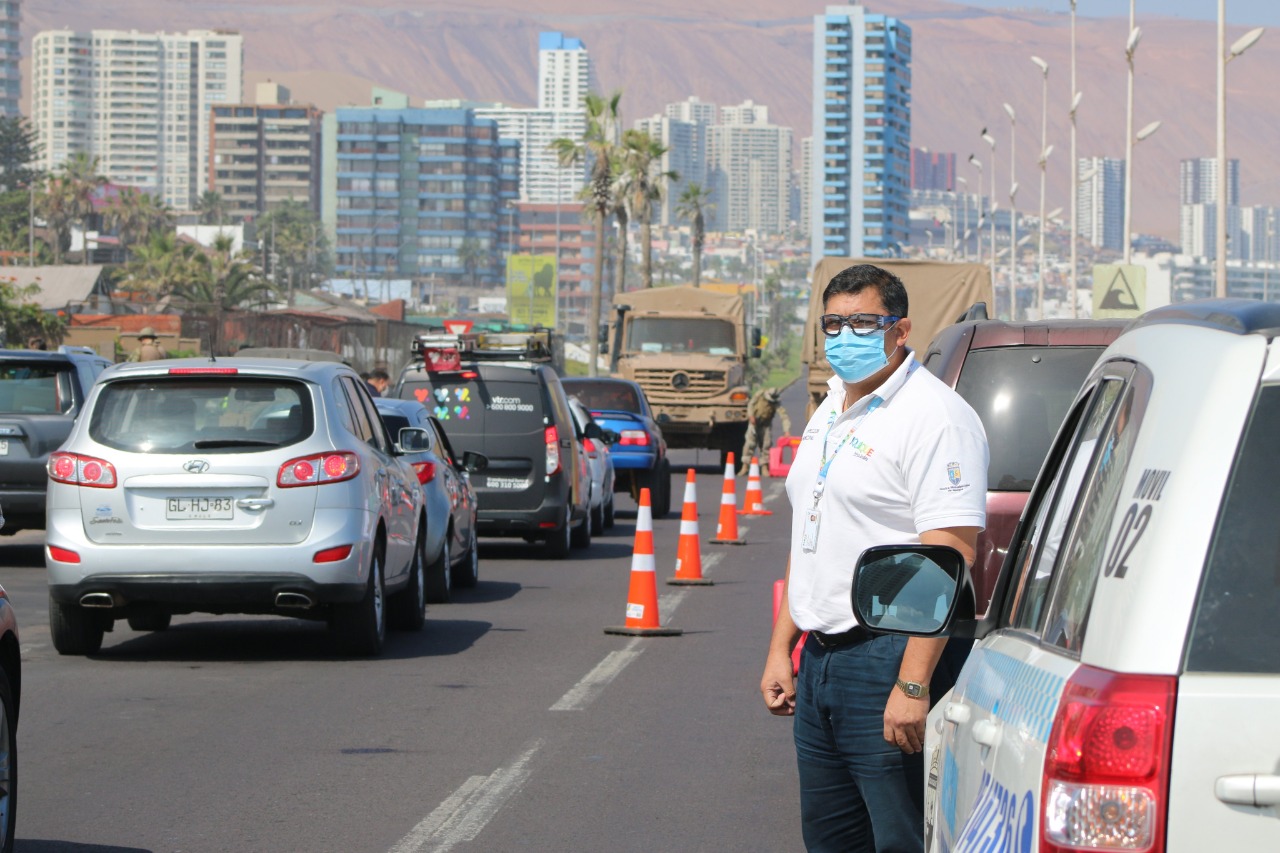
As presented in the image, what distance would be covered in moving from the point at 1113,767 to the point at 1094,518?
66 cm

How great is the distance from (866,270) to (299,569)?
657 centimetres

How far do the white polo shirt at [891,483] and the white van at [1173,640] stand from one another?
5.27 ft

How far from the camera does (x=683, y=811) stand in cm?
745

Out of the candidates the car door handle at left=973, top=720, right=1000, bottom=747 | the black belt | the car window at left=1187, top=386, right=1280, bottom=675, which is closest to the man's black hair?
the black belt

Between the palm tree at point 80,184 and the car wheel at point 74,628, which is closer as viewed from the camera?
the car wheel at point 74,628

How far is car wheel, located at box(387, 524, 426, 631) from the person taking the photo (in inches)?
504

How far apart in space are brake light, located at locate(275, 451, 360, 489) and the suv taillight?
889 centimetres

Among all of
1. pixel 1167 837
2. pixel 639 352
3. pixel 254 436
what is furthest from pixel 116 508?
pixel 639 352

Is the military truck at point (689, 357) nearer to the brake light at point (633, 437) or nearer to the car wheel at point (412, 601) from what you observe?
the brake light at point (633, 437)

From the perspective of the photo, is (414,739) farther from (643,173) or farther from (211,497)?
(643,173)

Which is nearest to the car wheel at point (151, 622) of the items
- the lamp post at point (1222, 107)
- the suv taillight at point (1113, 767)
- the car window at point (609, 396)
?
the suv taillight at point (1113, 767)

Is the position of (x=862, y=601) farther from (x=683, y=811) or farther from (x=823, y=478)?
(x=683, y=811)

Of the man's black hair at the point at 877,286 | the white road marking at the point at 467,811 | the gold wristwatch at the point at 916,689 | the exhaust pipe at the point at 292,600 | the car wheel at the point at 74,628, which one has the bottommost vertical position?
the white road marking at the point at 467,811

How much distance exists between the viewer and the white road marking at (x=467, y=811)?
691 cm
